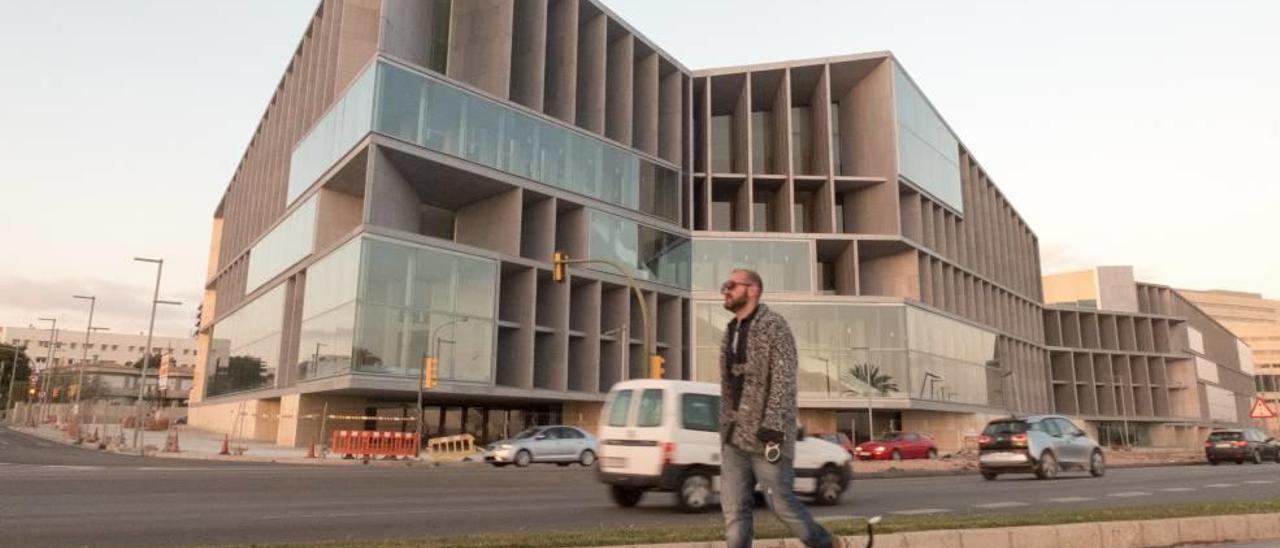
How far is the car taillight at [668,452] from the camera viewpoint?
35.0 ft

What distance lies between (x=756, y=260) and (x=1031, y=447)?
27297mm

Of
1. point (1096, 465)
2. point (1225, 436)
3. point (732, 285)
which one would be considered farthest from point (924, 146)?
point (732, 285)

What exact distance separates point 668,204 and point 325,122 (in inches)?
722

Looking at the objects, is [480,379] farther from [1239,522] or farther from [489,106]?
[1239,522]

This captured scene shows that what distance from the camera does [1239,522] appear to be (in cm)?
791

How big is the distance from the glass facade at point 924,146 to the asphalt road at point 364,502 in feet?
110

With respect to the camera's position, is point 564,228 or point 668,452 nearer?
point 668,452

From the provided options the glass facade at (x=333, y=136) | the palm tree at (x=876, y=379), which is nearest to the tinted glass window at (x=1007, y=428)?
the palm tree at (x=876, y=379)

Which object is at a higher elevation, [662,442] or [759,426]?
[759,426]

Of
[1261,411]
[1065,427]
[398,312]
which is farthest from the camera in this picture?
[398,312]

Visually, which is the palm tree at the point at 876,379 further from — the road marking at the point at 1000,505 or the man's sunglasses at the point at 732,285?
the man's sunglasses at the point at 732,285

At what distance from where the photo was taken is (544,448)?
1019 inches

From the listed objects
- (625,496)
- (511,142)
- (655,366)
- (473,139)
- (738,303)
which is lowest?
(625,496)

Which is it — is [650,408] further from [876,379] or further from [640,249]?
[876,379]
